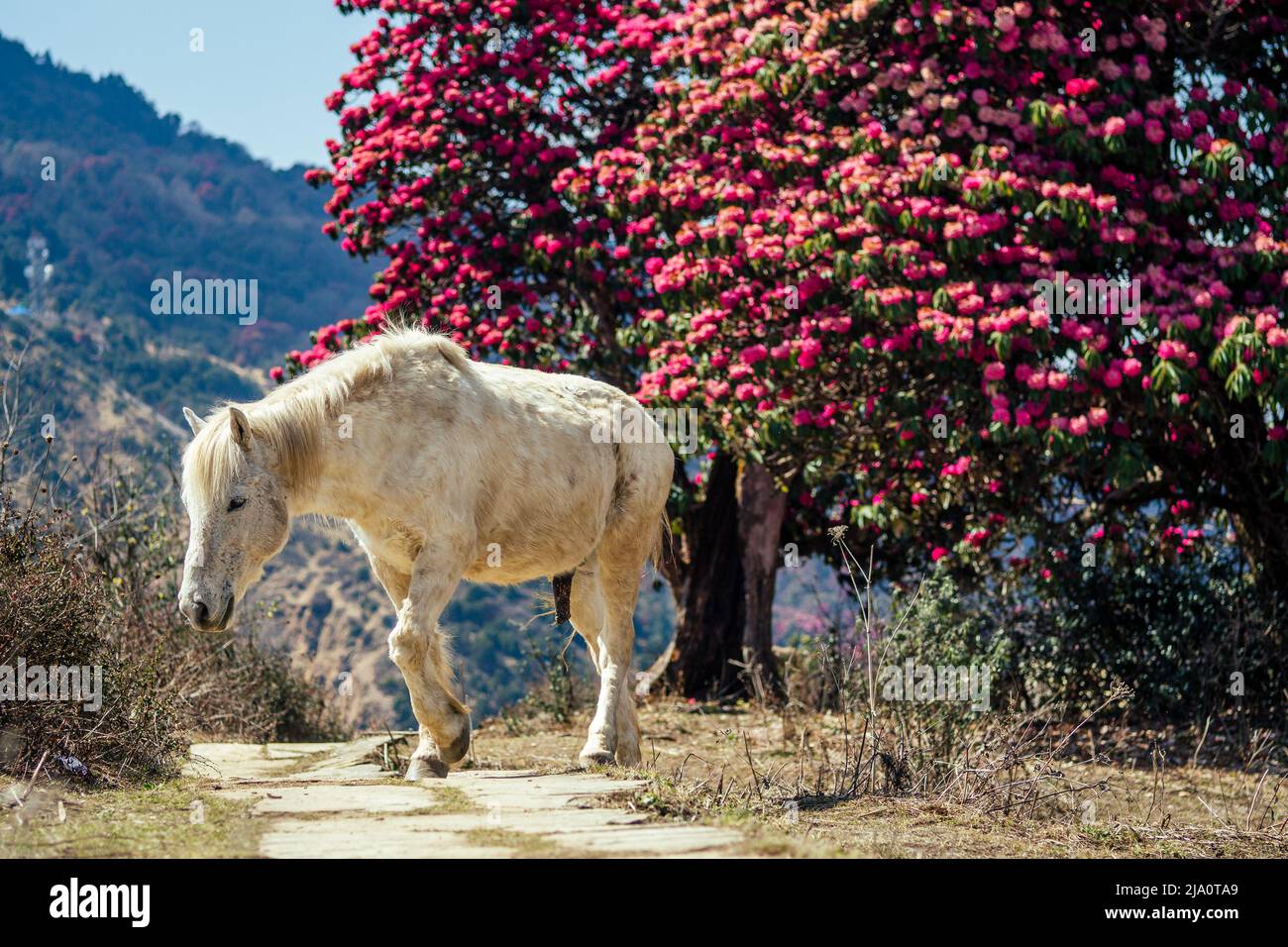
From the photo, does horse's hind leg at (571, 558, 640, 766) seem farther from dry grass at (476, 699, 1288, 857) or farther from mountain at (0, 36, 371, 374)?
mountain at (0, 36, 371, 374)

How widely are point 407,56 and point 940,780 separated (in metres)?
10.3

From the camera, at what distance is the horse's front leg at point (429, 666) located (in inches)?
257

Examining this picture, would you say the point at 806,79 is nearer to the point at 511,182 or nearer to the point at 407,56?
the point at 511,182

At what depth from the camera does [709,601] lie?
14227 millimetres

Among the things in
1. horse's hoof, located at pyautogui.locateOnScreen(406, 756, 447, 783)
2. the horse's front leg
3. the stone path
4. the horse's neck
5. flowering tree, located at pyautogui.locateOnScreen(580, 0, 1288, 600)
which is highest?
flowering tree, located at pyautogui.locateOnScreen(580, 0, 1288, 600)

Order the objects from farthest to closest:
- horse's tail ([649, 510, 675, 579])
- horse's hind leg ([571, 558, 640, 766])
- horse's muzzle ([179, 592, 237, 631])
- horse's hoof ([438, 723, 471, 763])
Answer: horse's tail ([649, 510, 675, 579]) < horse's hind leg ([571, 558, 640, 766]) < horse's hoof ([438, 723, 471, 763]) < horse's muzzle ([179, 592, 237, 631])

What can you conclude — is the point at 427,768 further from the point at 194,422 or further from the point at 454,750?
the point at 194,422

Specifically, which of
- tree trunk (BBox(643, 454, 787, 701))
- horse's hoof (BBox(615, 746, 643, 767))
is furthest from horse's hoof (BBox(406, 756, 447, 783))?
tree trunk (BBox(643, 454, 787, 701))

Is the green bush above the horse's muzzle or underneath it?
underneath

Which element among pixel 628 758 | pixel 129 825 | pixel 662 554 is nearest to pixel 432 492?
pixel 628 758

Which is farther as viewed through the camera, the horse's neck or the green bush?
the green bush

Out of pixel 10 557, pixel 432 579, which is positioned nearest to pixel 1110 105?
pixel 432 579

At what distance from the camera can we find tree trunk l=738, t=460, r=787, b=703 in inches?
543

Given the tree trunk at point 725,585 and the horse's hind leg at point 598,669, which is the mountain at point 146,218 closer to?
the tree trunk at point 725,585
